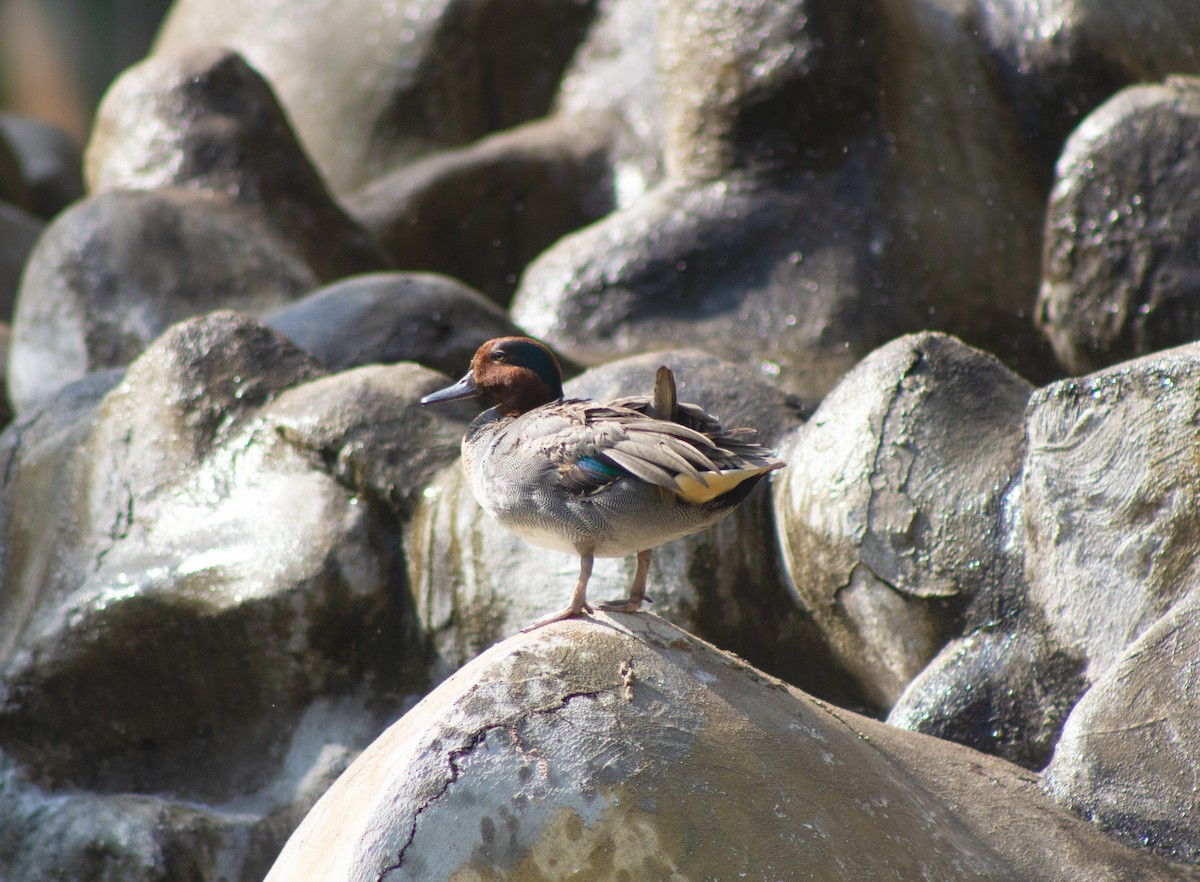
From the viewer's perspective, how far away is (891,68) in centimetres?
716

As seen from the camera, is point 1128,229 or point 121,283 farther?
point 121,283

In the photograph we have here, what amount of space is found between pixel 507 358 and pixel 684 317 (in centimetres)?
361

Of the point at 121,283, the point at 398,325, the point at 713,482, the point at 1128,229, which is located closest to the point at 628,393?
the point at 398,325

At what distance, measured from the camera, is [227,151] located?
7.73 m

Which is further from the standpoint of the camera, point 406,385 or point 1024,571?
point 406,385

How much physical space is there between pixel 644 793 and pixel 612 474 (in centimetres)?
66

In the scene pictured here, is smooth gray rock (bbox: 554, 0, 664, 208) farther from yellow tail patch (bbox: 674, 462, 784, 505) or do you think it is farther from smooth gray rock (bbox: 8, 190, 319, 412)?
yellow tail patch (bbox: 674, 462, 784, 505)

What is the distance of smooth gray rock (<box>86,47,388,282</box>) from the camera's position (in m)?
7.68

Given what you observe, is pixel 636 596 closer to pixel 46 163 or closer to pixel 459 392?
pixel 459 392

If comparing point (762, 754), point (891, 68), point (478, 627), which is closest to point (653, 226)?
point (891, 68)

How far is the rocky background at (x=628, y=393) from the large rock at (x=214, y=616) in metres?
0.01

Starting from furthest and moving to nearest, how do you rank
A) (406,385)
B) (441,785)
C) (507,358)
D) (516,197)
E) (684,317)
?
(516,197) → (684,317) → (406,385) → (507,358) → (441,785)

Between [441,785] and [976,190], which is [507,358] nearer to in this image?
[441,785]

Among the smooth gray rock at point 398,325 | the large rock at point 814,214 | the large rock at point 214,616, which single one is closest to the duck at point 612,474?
the large rock at point 214,616
